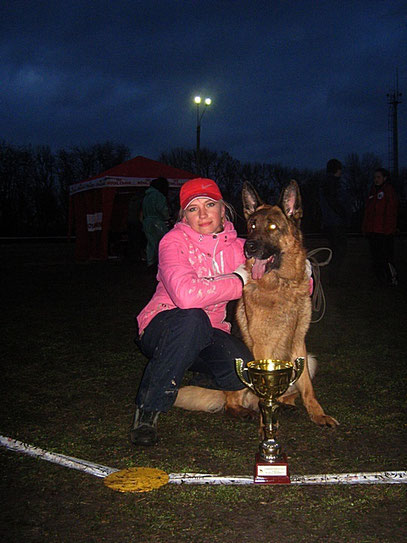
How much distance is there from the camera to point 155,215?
11156 millimetres

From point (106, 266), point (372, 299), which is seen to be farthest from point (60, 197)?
point (372, 299)

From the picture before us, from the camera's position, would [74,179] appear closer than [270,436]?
No

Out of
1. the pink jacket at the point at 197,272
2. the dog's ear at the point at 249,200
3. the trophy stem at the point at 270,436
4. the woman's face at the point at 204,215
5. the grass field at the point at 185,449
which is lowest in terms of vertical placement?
the grass field at the point at 185,449

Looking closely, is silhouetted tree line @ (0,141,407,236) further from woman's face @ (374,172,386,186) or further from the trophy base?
the trophy base

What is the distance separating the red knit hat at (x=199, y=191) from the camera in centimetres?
299

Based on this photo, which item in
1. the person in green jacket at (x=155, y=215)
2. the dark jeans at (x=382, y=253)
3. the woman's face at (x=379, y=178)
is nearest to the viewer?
the woman's face at (x=379, y=178)

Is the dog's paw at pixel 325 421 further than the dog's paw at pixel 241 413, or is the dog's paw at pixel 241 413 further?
the dog's paw at pixel 241 413

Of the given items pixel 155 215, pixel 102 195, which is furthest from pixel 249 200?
pixel 102 195

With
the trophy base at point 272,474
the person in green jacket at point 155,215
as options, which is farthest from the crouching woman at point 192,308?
the person in green jacket at point 155,215

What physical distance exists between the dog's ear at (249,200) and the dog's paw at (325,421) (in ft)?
4.29

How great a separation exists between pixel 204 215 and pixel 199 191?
5.6 inches

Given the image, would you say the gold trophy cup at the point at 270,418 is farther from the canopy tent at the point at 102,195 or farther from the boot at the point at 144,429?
the canopy tent at the point at 102,195

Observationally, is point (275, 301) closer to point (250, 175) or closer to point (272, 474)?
point (272, 474)

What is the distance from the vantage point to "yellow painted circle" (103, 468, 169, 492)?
7.23ft
